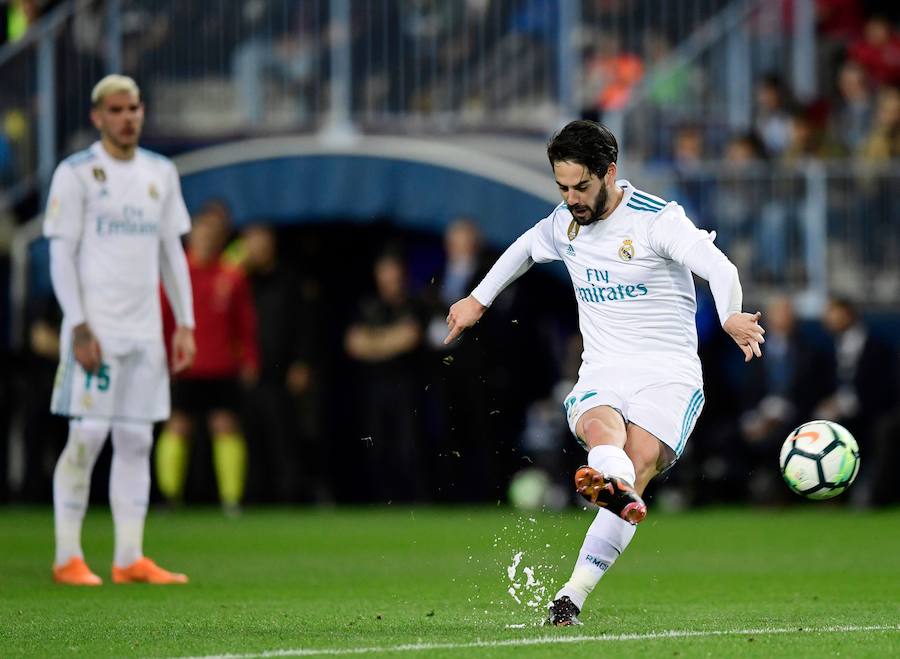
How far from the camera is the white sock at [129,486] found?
35.2 ft

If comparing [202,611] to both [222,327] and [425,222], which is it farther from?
[425,222]

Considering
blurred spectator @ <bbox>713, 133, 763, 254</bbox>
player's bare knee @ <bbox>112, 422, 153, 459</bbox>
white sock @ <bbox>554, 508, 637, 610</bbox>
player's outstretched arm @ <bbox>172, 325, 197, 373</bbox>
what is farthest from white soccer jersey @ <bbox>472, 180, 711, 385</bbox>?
blurred spectator @ <bbox>713, 133, 763, 254</bbox>

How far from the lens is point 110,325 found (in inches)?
422

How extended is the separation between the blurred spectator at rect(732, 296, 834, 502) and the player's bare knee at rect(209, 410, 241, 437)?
15.2 ft

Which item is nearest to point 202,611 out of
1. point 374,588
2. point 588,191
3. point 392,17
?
point 374,588

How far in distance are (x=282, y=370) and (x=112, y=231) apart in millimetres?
7493

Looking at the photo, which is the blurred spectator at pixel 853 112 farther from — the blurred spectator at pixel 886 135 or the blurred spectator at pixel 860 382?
the blurred spectator at pixel 860 382

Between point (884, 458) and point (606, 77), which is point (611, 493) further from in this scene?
point (606, 77)

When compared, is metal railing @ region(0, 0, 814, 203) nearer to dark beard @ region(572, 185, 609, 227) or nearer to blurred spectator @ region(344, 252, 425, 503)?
blurred spectator @ region(344, 252, 425, 503)

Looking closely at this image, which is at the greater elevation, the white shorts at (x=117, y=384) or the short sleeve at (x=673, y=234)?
the short sleeve at (x=673, y=234)

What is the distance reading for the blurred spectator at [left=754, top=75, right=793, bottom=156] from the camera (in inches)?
726

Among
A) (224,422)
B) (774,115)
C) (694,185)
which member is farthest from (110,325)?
A: (774,115)

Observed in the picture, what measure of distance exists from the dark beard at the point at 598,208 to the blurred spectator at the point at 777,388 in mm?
9395

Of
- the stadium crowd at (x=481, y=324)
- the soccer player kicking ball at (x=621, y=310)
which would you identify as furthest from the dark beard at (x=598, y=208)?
the stadium crowd at (x=481, y=324)
